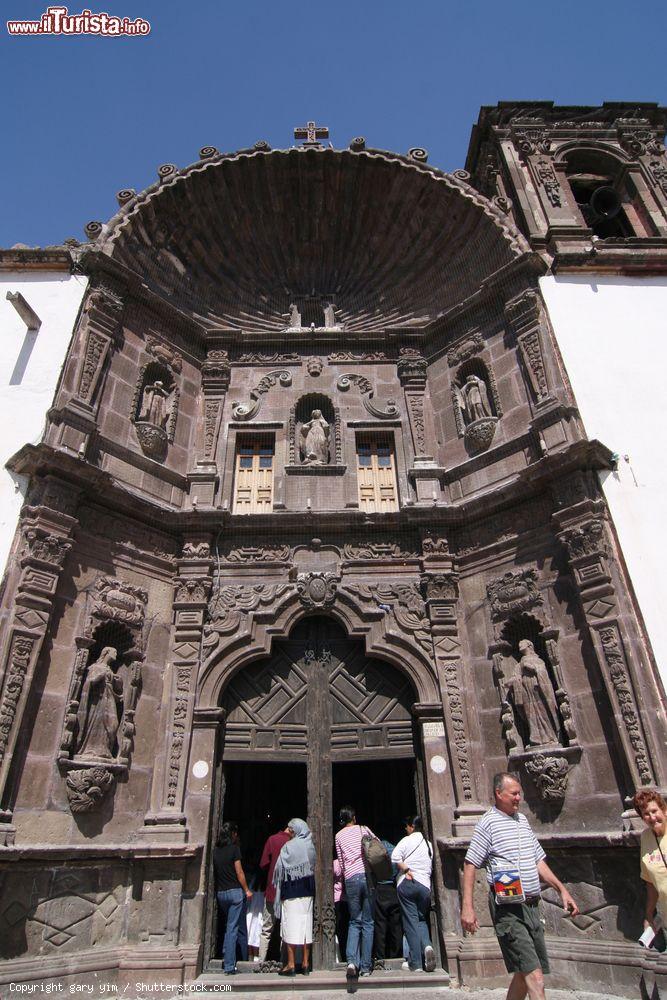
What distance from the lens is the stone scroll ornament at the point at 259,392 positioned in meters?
12.0

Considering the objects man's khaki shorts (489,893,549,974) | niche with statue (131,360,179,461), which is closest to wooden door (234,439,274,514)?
niche with statue (131,360,179,461)

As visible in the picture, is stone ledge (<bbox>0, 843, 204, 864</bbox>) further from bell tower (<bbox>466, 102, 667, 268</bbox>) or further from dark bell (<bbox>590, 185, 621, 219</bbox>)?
dark bell (<bbox>590, 185, 621, 219</bbox>)

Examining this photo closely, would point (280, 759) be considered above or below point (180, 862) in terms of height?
above

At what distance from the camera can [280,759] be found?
913cm

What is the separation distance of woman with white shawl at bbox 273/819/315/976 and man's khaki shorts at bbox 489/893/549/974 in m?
3.58

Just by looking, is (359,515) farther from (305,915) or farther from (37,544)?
(305,915)

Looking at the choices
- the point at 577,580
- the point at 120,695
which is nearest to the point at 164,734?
the point at 120,695

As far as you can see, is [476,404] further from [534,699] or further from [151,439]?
[151,439]

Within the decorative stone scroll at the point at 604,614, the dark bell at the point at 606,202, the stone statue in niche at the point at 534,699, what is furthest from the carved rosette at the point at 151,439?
the dark bell at the point at 606,202

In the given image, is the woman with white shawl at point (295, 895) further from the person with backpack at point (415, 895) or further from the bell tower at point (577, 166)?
the bell tower at point (577, 166)

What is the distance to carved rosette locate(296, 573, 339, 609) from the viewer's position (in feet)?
32.6

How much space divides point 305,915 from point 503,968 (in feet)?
8.12

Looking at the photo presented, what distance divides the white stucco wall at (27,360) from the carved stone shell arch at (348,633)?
11.0 ft

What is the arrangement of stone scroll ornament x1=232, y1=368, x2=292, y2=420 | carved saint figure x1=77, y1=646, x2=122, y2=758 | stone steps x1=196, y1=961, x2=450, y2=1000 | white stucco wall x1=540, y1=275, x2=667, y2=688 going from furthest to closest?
stone scroll ornament x1=232, y1=368, x2=292, y2=420, white stucco wall x1=540, y1=275, x2=667, y2=688, carved saint figure x1=77, y1=646, x2=122, y2=758, stone steps x1=196, y1=961, x2=450, y2=1000
